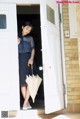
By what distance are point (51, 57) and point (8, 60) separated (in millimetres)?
783

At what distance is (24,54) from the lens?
618cm

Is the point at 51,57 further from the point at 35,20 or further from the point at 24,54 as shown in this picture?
the point at 35,20

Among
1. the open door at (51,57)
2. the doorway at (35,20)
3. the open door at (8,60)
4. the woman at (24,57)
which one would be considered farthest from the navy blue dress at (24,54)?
the doorway at (35,20)

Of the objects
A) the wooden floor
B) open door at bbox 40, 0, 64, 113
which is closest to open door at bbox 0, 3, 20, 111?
the wooden floor

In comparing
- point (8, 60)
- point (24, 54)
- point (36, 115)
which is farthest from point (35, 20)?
point (36, 115)

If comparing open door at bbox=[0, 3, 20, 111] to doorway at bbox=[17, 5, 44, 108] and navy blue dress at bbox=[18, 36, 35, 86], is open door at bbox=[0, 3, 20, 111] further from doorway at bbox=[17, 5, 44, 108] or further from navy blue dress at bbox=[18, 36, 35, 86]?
doorway at bbox=[17, 5, 44, 108]

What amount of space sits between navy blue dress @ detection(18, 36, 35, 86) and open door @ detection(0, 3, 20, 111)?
27 centimetres

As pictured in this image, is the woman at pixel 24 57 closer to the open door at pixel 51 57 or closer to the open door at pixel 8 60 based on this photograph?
the open door at pixel 8 60

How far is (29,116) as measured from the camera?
561cm

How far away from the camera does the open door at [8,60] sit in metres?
5.78

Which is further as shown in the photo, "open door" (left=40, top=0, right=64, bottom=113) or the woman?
the woman

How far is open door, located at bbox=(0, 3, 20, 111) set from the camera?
5.78 metres

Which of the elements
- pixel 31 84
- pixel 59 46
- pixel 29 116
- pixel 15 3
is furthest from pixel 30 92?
pixel 15 3

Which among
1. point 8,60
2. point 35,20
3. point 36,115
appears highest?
point 35,20
